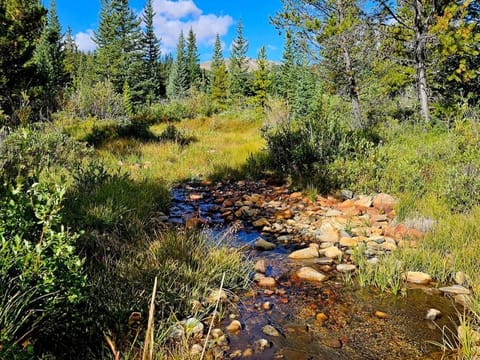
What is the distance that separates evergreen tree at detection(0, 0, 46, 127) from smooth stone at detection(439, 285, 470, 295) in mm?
17605

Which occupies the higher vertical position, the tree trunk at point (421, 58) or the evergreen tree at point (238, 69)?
the evergreen tree at point (238, 69)

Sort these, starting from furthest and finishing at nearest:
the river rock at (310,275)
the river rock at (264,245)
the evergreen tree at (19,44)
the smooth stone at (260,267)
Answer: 1. the evergreen tree at (19,44)
2. the river rock at (264,245)
3. the smooth stone at (260,267)
4. the river rock at (310,275)

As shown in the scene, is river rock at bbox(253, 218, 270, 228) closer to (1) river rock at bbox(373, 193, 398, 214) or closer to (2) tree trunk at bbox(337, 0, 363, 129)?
(1) river rock at bbox(373, 193, 398, 214)

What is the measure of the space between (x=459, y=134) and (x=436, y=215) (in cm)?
257

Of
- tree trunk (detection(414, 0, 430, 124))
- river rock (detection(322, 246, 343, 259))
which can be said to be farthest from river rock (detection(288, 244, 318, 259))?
tree trunk (detection(414, 0, 430, 124))

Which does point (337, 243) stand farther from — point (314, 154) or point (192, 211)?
point (314, 154)

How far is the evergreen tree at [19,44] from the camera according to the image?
54.2 ft

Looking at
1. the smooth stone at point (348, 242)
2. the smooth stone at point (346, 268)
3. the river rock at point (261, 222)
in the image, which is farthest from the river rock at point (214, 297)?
the river rock at point (261, 222)

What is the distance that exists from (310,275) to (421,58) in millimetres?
9339

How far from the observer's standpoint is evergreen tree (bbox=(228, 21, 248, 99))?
49.8 m

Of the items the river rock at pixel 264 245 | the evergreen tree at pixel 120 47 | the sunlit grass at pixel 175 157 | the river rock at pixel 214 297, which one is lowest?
the river rock at pixel 214 297

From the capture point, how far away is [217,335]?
98.9 inches

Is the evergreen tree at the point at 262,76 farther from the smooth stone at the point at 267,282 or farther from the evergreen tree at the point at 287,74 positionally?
the smooth stone at the point at 267,282

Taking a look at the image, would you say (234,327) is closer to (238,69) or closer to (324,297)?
(324,297)
